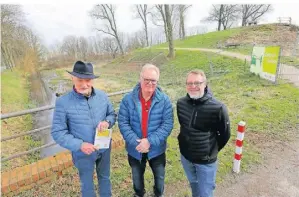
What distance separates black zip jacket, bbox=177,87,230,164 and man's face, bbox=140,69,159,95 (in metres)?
0.38

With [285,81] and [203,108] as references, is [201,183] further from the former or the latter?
[285,81]

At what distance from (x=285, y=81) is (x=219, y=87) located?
9.17 feet

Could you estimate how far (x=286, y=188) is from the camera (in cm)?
337

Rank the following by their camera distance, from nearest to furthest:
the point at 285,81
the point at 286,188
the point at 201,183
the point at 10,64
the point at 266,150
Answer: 1. the point at 201,183
2. the point at 286,188
3. the point at 266,150
4. the point at 285,81
5. the point at 10,64

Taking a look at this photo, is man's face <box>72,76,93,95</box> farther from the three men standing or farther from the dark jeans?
the dark jeans

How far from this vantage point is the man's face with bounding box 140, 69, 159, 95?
237 centimetres

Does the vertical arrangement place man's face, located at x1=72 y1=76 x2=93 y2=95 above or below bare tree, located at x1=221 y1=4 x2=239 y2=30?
below

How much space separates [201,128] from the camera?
239cm

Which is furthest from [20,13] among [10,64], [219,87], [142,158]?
[142,158]

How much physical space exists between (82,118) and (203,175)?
4.83ft

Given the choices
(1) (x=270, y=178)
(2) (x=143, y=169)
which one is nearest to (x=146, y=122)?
(2) (x=143, y=169)

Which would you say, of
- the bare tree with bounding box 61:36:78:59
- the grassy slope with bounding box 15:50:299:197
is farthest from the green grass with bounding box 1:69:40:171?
the bare tree with bounding box 61:36:78:59

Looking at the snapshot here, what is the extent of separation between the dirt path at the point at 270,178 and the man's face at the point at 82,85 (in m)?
2.35

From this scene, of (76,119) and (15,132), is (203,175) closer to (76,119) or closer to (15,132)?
(76,119)
